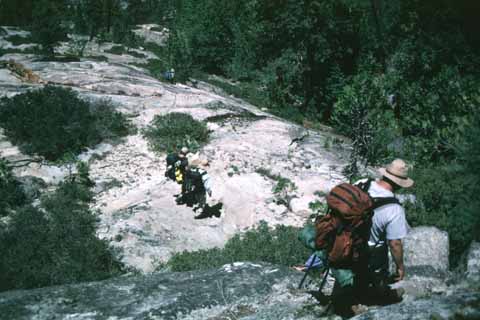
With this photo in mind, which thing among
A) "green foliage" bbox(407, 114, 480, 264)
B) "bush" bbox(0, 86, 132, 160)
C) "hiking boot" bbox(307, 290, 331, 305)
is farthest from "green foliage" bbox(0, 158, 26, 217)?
"green foliage" bbox(407, 114, 480, 264)

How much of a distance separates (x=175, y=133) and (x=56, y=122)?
4.16 meters

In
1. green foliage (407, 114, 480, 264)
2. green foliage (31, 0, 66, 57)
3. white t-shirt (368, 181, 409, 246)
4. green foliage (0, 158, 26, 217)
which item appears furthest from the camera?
green foliage (31, 0, 66, 57)

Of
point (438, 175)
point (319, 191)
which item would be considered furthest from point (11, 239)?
point (438, 175)

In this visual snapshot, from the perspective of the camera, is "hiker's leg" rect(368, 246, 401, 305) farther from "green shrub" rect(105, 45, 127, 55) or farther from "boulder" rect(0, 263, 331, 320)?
"green shrub" rect(105, 45, 127, 55)

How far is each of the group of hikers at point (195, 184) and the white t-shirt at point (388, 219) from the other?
6453mm

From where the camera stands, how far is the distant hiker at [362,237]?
12.5 ft

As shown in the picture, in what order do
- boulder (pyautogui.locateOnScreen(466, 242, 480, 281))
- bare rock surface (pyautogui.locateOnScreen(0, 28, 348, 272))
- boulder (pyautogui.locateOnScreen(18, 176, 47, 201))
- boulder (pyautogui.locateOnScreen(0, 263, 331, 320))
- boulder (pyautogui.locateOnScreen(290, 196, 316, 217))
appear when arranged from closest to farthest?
boulder (pyautogui.locateOnScreen(466, 242, 480, 281)) < boulder (pyautogui.locateOnScreen(0, 263, 331, 320)) < bare rock surface (pyautogui.locateOnScreen(0, 28, 348, 272)) < boulder (pyautogui.locateOnScreen(290, 196, 316, 217)) < boulder (pyautogui.locateOnScreen(18, 176, 47, 201))

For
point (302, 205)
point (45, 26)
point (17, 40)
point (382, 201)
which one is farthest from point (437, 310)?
point (17, 40)

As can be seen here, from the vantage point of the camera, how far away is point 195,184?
10398 mm

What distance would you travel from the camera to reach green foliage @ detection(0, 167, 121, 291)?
6984 millimetres

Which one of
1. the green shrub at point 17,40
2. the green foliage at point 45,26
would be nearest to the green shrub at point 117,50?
the green shrub at point 17,40

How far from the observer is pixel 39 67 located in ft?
67.6

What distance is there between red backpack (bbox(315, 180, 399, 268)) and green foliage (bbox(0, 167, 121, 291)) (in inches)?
204

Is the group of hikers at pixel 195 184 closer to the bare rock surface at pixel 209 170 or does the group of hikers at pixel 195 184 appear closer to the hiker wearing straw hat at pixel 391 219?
the bare rock surface at pixel 209 170
